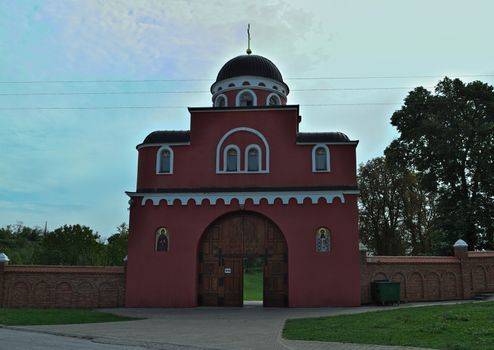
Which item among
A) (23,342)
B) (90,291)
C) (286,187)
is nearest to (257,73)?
(286,187)

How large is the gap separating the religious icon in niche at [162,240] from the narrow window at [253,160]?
4.50m

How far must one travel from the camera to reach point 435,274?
2231 centimetres

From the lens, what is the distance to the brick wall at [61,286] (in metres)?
20.3

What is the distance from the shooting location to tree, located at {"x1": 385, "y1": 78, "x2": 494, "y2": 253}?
2917 centimetres

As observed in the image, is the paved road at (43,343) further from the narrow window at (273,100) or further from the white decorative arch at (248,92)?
the narrow window at (273,100)

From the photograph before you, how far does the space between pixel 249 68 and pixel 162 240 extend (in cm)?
959

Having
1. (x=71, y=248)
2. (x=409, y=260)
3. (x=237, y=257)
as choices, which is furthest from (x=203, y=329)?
(x=71, y=248)

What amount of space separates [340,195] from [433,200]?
21.9 meters

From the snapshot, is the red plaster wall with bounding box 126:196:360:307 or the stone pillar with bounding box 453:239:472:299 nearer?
Answer: the red plaster wall with bounding box 126:196:360:307

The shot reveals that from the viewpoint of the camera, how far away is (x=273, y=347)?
421 inches

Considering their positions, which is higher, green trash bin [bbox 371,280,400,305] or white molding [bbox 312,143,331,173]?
white molding [bbox 312,143,331,173]

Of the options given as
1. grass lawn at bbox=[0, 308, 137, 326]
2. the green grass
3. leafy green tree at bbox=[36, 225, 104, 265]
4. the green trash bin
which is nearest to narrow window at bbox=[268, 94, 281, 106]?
the green trash bin

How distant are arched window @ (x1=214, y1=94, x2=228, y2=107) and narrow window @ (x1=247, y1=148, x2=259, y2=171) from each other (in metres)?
4.04

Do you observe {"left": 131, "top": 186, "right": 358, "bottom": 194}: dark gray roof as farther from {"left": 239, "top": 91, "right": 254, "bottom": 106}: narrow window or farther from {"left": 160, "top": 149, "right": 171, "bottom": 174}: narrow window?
{"left": 239, "top": 91, "right": 254, "bottom": 106}: narrow window
